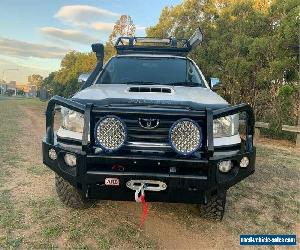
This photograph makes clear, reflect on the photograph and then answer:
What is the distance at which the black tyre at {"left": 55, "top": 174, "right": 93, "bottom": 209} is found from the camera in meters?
4.64

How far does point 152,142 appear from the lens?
388 cm

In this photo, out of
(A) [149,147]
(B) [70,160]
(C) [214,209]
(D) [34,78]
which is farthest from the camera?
(D) [34,78]

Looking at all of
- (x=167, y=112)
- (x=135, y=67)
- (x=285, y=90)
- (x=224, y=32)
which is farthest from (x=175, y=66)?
(x=224, y=32)

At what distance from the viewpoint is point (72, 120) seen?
4.18 m

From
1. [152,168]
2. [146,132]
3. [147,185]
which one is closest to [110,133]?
[146,132]

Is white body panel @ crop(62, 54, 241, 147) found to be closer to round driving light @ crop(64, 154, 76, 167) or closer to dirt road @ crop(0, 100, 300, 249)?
round driving light @ crop(64, 154, 76, 167)

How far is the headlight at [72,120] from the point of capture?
162 inches

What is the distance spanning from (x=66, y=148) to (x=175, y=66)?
2534 millimetres

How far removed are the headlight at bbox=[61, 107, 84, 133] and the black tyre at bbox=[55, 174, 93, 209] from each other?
0.77m

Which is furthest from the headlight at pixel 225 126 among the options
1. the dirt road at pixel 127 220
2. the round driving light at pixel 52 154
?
the round driving light at pixel 52 154

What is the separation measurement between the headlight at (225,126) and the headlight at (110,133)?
1.02 m

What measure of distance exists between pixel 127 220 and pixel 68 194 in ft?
2.59

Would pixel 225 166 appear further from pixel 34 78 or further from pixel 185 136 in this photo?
pixel 34 78

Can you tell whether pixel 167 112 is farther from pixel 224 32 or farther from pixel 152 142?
pixel 224 32
